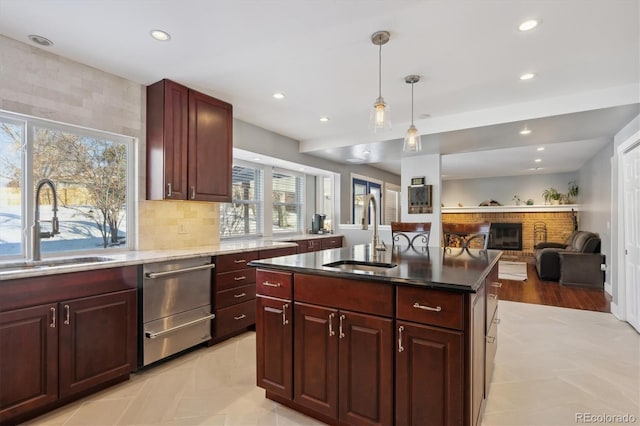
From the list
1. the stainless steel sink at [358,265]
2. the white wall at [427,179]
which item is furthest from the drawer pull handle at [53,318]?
the white wall at [427,179]

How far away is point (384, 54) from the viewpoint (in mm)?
2592

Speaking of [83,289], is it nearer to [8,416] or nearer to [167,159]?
[8,416]

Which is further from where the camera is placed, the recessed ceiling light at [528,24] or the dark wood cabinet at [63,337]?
the recessed ceiling light at [528,24]

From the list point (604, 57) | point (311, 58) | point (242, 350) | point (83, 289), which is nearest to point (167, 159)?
point (83, 289)

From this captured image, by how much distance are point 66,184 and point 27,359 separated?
1418 mm

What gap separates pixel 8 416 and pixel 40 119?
202 cm

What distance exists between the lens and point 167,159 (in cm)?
308

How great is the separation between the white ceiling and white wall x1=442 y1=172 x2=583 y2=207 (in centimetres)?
590

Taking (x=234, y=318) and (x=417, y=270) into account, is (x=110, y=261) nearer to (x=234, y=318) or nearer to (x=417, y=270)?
(x=234, y=318)

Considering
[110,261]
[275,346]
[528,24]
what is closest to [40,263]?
[110,261]

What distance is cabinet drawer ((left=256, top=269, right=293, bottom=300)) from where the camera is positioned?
6.51 ft

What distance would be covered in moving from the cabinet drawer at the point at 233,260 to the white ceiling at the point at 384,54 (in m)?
1.68

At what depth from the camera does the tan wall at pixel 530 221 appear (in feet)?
29.7

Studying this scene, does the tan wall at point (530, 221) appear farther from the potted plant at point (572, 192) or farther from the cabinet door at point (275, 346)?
the cabinet door at point (275, 346)
